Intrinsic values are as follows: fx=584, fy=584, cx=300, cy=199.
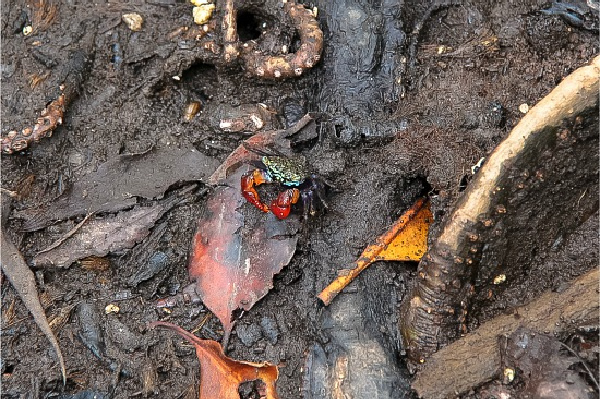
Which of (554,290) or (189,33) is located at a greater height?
(189,33)

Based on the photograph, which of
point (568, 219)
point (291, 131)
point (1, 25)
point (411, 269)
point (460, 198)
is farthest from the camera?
point (1, 25)

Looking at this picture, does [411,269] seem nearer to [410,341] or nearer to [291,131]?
[410,341]

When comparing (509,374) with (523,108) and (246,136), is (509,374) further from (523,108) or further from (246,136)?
(246,136)

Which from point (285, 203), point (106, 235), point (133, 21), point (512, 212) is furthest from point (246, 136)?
point (512, 212)

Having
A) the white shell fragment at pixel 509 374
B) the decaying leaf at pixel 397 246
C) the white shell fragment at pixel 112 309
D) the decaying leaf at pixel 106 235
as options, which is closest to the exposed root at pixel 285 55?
the decaying leaf at pixel 106 235

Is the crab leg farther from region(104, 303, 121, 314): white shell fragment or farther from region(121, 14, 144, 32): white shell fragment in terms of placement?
region(121, 14, 144, 32): white shell fragment

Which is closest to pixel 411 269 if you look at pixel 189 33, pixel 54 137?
pixel 189 33

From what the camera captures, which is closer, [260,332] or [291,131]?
[260,332]
